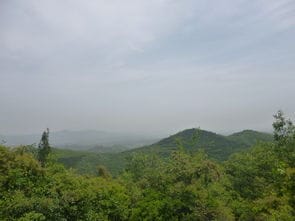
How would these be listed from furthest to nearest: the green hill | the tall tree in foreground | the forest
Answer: the green hill
the tall tree in foreground
the forest

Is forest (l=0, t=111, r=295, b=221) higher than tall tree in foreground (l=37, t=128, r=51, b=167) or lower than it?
lower

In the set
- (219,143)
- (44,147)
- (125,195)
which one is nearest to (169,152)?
(219,143)

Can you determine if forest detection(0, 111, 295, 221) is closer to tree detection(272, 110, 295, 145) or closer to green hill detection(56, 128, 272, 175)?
tree detection(272, 110, 295, 145)

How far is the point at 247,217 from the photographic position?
99.5ft

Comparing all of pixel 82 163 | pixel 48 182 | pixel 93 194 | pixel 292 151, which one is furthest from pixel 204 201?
pixel 82 163

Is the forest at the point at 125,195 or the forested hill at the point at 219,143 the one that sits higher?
the forested hill at the point at 219,143

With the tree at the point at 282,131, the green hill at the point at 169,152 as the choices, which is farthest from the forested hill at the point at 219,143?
the tree at the point at 282,131

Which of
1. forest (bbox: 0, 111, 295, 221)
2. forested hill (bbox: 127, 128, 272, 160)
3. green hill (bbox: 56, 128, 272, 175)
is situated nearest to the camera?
forest (bbox: 0, 111, 295, 221)

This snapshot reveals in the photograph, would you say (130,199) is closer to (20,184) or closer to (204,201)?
(204,201)

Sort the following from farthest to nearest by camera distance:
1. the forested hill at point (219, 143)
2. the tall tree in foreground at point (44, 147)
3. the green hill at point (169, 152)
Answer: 1. the forested hill at point (219, 143)
2. the green hill at point (169, 152)
3. the tall tree in foreground at point (44, 147)

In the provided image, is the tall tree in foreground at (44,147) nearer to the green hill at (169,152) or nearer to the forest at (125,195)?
the forest at (125,195)

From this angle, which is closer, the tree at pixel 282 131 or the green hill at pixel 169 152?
the tree at pixel 282 131

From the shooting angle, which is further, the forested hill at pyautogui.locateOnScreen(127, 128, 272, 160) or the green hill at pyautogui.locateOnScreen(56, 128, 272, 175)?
the forested hill at pyautogui.locateOnScreen(127, 128, 272, 160)

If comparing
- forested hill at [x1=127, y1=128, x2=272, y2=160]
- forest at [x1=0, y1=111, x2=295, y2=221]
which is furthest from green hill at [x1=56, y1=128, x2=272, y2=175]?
forest at [x1=0, y1=111, x2=295, y2=221]
